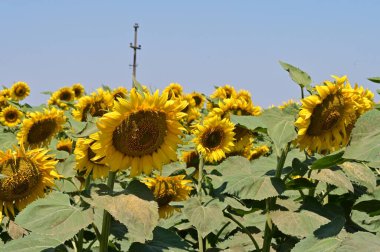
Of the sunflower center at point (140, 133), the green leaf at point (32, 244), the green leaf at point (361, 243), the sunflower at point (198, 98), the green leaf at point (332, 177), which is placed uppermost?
the green leaf at point (361, 243)

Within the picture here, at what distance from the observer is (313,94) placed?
3070 millimetres

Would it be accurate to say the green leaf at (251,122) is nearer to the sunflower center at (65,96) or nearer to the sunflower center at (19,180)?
the sunflower center at (19,180)

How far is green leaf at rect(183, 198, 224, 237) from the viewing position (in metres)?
3.02

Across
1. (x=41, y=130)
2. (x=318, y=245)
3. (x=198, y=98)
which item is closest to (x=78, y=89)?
(x=198, y=98)

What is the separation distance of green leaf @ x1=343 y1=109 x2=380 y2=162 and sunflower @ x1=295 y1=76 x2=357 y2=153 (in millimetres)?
1252

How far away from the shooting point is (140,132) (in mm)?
2768

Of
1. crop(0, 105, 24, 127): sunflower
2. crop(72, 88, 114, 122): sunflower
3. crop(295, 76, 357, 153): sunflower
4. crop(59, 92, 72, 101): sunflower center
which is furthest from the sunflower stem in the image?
crop(59, 92, 72, 101): sunflower center

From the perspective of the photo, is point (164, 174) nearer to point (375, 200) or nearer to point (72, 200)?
point (72, 200)

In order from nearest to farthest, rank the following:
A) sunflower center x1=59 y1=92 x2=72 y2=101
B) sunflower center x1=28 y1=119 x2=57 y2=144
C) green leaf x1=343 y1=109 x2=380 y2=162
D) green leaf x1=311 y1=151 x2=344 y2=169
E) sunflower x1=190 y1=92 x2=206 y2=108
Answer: green leaf x1=343 y1=109 x2=380 y2=162 → green leaf x1=311 y1=151 x2=344 y2=169 → sunflower center x1=28 y1=119 x2=57 y2=144 → sunflower x1=190 y1=92 x2=206 y2=108 → sunflower center x1=59 y1=92 x2=72 y2=101

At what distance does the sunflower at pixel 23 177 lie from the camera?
3.17 m

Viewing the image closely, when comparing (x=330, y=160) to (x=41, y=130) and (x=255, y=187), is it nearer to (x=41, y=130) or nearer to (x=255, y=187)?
(x=255, y=187)

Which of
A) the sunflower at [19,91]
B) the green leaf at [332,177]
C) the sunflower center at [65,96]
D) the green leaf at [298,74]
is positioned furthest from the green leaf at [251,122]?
the sunflower at [19,91]

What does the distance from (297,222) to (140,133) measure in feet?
3.04

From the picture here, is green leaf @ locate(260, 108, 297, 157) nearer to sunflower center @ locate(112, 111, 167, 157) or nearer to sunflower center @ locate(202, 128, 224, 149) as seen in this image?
sunflower center @ locate(112, 111, 167, 157)
